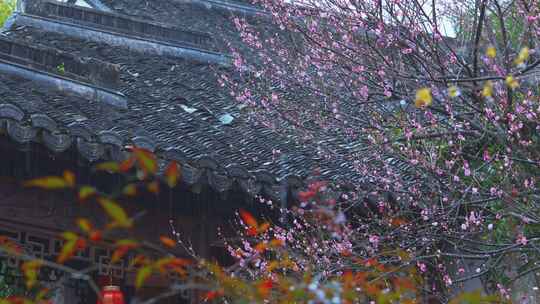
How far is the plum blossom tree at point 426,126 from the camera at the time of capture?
202 inches

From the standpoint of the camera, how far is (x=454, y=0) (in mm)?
6258

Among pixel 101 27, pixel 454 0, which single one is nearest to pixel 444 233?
pixel 454 0

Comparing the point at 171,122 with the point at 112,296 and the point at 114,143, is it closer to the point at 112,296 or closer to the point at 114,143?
the point at 112,296

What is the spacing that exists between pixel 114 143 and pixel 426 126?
2139mm

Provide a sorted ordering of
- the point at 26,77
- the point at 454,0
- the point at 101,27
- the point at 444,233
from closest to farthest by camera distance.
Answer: the point at 444,233 < the point at 26,77 < the point at 454,0 < the point at 101,27

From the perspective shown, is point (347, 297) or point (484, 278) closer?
point (347, 297)

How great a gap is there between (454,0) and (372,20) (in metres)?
0.89

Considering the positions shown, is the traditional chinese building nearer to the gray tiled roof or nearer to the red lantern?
the gray tiled roof

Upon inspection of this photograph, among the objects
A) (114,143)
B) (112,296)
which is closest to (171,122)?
(112,296)

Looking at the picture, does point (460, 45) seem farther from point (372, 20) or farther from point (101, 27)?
point (101, 27)

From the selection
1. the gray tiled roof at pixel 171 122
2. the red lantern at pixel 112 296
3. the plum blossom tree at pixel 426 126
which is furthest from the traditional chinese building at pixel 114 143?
the plum blossom tree at pixel 426 126

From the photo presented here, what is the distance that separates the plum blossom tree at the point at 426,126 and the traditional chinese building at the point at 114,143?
0.36 m

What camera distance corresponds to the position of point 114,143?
15.2 ft

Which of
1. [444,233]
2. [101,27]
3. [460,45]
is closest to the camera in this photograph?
[444,233]
